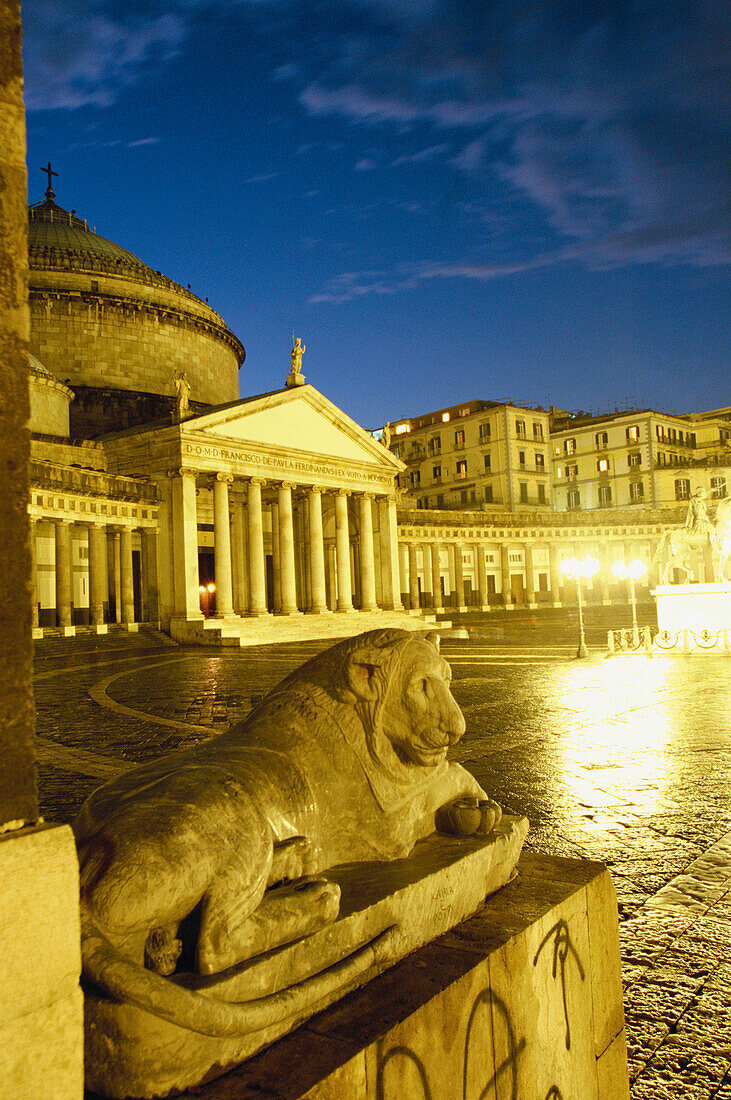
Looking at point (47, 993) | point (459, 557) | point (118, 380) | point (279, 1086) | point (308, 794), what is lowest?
point (279, 1086)

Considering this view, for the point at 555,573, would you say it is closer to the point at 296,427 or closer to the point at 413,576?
the point at 413,576

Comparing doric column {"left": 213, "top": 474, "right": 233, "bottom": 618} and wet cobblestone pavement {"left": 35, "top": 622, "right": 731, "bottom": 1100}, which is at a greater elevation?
doric column {"left": 213, "top": 474, "right": 233, "bottom": 618}

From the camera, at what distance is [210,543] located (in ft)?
118

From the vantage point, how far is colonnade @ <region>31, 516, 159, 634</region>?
27156mm

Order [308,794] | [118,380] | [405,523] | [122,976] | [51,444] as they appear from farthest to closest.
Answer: [405,523] → [118,380] → [51,444] → [308,794] → [122,976]

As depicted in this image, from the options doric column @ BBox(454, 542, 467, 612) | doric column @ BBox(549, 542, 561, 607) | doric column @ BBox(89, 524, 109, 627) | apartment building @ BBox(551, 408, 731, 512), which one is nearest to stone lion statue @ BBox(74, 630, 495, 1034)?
doric column @ BBox(89, 524, 109, 627)

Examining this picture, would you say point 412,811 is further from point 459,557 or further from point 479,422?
point 479,422

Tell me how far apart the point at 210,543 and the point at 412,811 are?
34256 mm

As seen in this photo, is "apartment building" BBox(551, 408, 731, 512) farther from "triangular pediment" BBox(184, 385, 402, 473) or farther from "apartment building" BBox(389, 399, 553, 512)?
"triangular pediment" BBox(184, 385, 402, 473)

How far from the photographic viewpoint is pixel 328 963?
6.55ft

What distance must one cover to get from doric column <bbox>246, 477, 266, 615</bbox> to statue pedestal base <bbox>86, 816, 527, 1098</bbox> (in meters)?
29.0

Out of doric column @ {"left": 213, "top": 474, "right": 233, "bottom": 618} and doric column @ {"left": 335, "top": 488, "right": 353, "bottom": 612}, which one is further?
doric column @ {"left": 335, "top": 488, "right": 353, "bottom": 612}

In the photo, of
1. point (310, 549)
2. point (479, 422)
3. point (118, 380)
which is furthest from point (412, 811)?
point (479, 422)

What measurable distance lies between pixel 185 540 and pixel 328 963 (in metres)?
28.4
